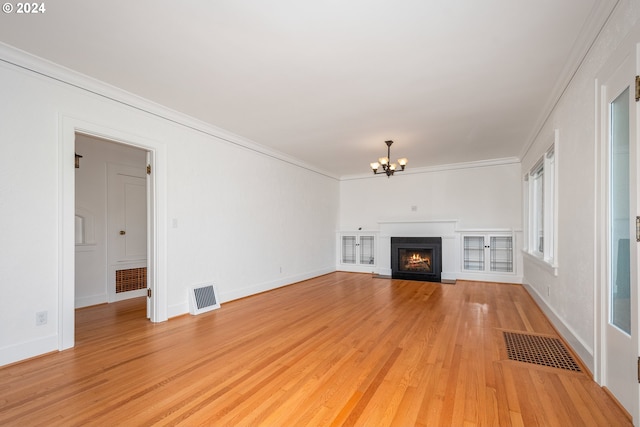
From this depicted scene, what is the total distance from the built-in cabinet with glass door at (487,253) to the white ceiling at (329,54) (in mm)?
2902

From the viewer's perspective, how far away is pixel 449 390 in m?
2.15

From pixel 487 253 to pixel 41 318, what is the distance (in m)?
7.19

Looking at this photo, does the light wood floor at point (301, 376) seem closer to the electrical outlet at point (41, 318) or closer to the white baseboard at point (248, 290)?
the white baseboard at point (248, 290)

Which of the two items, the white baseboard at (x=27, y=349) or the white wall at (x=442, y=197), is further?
the white wall at (x=442, y=197)

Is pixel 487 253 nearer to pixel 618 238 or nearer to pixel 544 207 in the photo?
pixel 544 207

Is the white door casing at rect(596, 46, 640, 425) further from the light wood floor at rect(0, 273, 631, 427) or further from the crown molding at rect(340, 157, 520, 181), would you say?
the crown molding at rect(340, 157, 520, 181)

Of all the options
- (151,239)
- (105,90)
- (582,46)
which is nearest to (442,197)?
(582,46)

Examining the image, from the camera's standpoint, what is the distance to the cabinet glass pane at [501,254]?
6308mm

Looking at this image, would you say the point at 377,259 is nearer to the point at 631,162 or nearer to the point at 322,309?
the point at 322,309

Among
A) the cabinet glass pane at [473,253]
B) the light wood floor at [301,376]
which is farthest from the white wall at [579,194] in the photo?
the cabinet glass pane at [473,253]

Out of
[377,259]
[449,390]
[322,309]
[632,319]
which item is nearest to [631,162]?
[632,319]

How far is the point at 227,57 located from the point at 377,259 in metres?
5.91

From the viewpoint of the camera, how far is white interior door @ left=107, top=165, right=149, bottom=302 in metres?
5.02

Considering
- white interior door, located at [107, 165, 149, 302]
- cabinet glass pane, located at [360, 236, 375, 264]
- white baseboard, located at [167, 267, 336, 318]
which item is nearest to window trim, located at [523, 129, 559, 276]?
cabinet glass pane, located at [360, 236, 375, 264]
